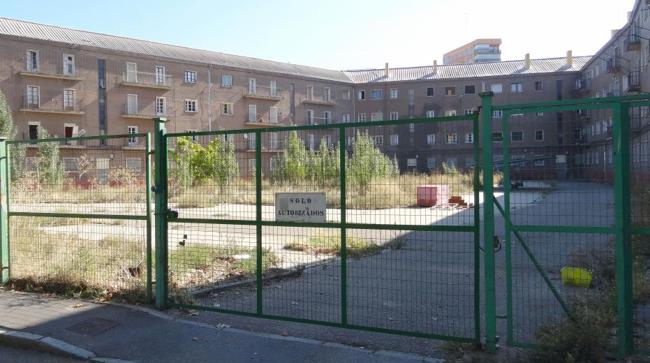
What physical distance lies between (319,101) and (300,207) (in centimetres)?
6224

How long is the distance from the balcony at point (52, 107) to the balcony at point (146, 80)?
5.03m

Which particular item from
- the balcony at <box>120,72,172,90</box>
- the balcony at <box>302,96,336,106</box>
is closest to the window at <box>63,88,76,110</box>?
the balcony at <box>120,72,172,90</box>

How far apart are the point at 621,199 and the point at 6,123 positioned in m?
46.9

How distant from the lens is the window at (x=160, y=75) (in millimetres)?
55250

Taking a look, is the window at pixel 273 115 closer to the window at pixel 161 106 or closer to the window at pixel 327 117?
the window at pixel 327 117

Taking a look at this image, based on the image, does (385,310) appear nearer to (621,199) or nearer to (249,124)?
(621,199)

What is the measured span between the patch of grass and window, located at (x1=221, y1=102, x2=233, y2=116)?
49401 millimetres

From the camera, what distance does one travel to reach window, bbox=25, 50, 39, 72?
1855 inches

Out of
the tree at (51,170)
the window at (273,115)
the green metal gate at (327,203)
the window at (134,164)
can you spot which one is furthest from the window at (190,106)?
the window at (134,164)

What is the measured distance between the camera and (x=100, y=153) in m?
9.28

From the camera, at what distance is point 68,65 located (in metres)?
49.4

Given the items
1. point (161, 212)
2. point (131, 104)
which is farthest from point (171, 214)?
point (131, 104)

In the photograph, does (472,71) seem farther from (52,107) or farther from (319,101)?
(52,107)

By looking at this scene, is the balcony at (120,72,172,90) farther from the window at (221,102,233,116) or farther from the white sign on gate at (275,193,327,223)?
the white sign on gate at (275,193,327,223)
